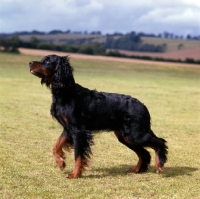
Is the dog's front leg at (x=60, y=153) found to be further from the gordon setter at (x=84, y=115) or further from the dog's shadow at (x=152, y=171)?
the dog's shadow at (x=152, y=171)

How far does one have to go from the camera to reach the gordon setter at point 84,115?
8102 mm

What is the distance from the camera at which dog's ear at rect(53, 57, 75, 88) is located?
8117 mm

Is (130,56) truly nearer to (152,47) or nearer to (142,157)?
(152,47)

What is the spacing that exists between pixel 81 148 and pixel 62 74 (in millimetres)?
1406

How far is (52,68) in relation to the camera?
26.8 ft

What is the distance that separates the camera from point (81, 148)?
26.6ft

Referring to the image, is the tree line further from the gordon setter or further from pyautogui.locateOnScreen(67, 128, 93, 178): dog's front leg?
pyautogui.locateOnScreen(67, 128, 93, 178): dog's front leg

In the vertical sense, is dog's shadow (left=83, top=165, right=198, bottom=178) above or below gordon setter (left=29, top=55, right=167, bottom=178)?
below

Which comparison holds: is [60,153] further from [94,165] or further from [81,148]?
[94,165]

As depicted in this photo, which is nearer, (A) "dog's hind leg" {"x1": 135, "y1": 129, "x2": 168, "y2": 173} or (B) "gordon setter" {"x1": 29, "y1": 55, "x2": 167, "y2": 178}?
(B) "gordon setter" {"x1": 29, "y1": 55, "x2": 167, "y2": 178}

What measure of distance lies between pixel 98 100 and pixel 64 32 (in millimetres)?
149418

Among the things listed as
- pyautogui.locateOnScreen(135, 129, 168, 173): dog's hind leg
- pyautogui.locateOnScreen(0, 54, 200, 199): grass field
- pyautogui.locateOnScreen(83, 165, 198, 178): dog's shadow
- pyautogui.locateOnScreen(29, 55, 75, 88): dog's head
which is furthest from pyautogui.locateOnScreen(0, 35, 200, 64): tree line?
pyautogui.locateOnScreen(135, 129, 168, 173): dog's hind leg

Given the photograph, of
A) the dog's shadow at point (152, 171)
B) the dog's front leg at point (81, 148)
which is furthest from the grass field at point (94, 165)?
the dog's front leg at point (81, 148)

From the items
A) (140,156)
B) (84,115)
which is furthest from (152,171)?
(84,115)
